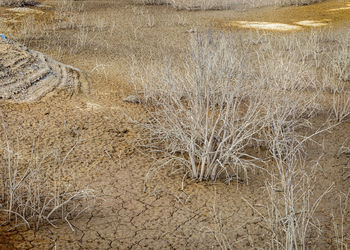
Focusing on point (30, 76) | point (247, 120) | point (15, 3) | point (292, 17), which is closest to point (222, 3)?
point (292, 17)

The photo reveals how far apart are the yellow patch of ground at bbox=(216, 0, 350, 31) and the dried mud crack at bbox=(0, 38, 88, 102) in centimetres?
536

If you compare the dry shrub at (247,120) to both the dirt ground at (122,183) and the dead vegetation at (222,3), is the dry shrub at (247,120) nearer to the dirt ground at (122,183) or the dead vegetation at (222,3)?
the dirt ground at (122,183)

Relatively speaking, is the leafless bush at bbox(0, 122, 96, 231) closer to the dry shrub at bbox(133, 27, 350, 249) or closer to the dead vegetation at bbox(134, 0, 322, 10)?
the dry shrub at bbox(133, 27, 350, 249)

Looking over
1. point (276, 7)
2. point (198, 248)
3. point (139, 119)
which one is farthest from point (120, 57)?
point (276, 7)

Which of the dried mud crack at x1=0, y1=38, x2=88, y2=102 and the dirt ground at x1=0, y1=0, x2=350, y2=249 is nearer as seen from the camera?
the dirt ground at x1=0, y1=0, x2=350, y2=249

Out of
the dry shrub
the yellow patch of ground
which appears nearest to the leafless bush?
the dry shrub

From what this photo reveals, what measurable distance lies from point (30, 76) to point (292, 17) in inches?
338

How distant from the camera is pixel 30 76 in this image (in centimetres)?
530

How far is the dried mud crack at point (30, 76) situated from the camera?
16.3 feet

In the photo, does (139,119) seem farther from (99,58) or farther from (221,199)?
(99,58)

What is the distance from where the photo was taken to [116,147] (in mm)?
4000

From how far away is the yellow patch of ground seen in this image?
10.2m

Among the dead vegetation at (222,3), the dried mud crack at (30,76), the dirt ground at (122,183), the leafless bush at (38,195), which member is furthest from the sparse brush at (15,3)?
the leafless bush at (38,195)

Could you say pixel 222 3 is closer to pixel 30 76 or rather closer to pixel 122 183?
pixel 30 76
